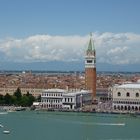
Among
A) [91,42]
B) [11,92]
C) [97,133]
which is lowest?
[97,133]

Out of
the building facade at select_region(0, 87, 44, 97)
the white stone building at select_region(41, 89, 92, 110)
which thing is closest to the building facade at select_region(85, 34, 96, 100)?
the white stone building at select_region(41, 89, 92, 110)

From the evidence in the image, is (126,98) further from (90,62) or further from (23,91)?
(23,91)

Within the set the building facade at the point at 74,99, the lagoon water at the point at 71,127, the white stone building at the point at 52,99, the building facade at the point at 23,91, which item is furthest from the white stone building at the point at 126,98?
the building facade at the point at 23,91

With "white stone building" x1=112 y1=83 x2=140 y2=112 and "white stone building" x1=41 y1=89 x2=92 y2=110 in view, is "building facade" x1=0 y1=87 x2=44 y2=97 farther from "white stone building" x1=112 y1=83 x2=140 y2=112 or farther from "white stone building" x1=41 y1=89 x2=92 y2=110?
"white stone building" x1=112 y1=83 x2=140 y2=112

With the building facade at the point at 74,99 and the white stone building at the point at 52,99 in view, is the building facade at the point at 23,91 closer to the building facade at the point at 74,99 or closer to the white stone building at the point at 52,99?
the white stone building at the point at 52,99

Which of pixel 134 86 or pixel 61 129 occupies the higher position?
pixel 134 86

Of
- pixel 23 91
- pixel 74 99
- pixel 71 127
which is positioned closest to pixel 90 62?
pixel 74 99

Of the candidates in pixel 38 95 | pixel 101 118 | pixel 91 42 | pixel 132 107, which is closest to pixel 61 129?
pixel 101 118

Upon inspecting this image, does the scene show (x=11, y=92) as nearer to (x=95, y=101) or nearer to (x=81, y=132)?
(x=95, y=101)
